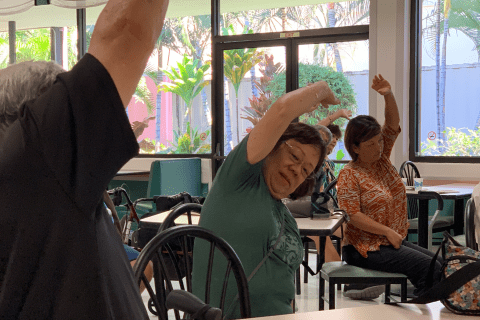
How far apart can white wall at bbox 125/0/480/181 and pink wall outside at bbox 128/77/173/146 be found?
2662mm

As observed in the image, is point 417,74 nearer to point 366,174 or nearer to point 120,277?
point 366,174

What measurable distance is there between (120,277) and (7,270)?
0.37ft

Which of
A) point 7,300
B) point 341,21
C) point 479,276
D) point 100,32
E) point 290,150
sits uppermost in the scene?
point 341,21

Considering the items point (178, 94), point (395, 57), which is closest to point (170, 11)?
point (178, 94)

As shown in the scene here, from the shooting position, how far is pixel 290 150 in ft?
5.46

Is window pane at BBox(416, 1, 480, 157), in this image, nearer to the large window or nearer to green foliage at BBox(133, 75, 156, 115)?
the large window

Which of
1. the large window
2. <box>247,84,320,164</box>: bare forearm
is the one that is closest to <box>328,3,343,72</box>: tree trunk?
the large window

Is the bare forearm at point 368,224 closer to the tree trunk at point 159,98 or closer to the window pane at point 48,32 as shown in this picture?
the tree trunk at point 159,98

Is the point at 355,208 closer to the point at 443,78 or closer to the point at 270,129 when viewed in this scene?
the point at 270,129

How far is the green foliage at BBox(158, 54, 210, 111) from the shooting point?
6.89m

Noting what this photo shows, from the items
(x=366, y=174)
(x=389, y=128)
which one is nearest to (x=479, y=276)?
(x=366, y=174)

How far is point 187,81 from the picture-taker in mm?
6977

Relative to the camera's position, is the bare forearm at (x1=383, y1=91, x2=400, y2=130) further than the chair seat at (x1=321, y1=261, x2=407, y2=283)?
Yes

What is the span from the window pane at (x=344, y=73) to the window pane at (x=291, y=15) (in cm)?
26
